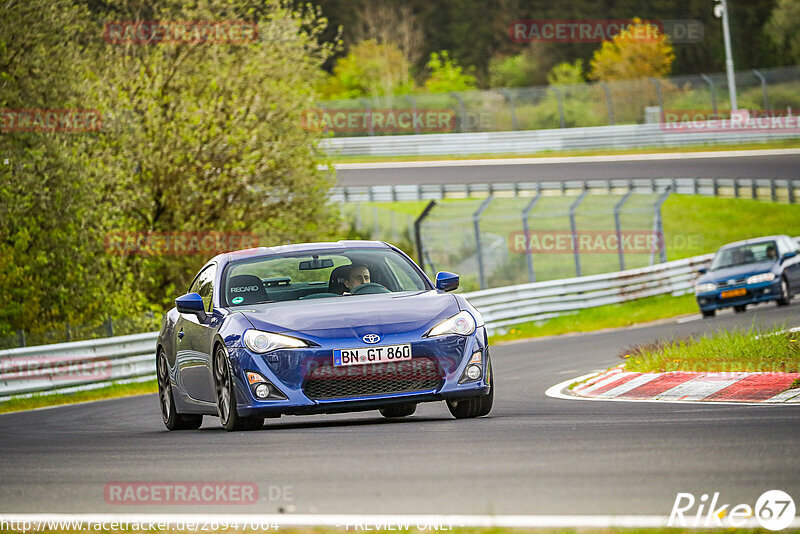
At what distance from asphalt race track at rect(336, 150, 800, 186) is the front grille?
124ft

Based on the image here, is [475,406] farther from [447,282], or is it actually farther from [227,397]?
[227,397]

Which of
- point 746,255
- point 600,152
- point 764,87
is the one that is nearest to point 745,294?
point 746,255

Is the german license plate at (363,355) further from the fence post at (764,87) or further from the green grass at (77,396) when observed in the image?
the fence post at (764,87)

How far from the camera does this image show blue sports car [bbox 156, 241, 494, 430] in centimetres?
973

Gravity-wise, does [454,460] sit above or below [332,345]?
below

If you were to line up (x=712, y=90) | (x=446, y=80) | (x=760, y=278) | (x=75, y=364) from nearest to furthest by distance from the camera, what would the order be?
(x=75, y=364) → (x=760, y=278) → (x=712, y=90) → (x=446, y=80)

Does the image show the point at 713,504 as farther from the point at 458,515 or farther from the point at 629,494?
the point at 458,515

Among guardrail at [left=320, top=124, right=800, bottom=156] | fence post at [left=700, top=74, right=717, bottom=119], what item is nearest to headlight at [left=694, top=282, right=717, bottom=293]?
guardrail at [left=320, top=124, right=800, bottom=156]

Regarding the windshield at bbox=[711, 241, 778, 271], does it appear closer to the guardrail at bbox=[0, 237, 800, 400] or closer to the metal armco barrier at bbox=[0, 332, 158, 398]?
the guardrail at bbox=[0, 237, 800, 400]

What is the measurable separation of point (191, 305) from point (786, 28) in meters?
75.1

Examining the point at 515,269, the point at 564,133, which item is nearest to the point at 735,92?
the point at 564,133

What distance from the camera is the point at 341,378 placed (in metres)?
9.73

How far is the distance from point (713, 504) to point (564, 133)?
52.9 metres

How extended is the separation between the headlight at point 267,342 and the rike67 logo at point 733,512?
4.15 metres
